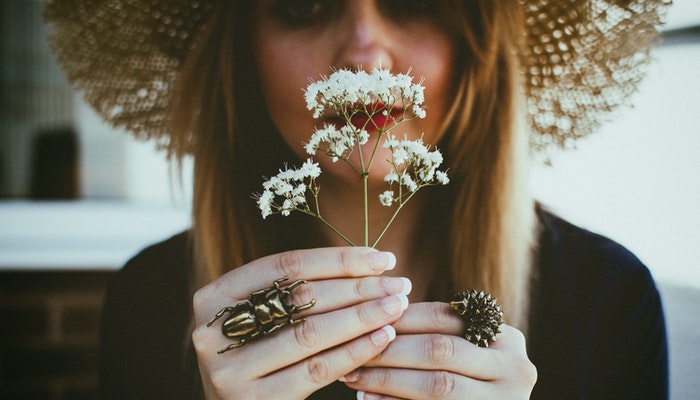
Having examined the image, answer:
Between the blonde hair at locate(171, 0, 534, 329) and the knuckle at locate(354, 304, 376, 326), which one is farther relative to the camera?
the blonde hair at locate(171, 0, 534, 329)

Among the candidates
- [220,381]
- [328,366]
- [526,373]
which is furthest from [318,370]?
[526,373]

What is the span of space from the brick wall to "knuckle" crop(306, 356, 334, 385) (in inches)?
35.3

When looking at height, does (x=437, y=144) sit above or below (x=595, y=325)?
above

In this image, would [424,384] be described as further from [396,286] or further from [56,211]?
[56,211]

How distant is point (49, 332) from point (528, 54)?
129 cm

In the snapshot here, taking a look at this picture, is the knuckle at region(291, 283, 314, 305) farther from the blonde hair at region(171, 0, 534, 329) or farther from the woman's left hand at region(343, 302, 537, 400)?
the blonde hair at region(171, 0, 534, 329)

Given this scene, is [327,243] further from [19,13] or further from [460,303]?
[19,13]

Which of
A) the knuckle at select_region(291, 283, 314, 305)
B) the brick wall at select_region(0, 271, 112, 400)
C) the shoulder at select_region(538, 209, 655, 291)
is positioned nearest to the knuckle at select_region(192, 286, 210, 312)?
the knuckle at select_region(291, 283, 314, 305)

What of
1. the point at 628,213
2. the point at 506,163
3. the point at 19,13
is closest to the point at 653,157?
the point at 628,213

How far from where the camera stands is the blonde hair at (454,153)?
706 millimetres

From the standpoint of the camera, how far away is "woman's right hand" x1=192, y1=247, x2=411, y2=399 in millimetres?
490

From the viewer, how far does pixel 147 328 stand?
0.97 m

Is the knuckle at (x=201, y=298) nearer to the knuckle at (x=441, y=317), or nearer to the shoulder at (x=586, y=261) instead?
the knuckle at (x=441, y=317)

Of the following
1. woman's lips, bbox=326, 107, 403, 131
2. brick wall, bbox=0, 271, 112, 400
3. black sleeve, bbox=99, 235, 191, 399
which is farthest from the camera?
brick wall, bbox=0, 271, 112, 400
